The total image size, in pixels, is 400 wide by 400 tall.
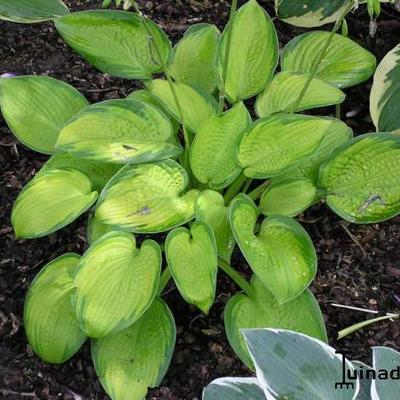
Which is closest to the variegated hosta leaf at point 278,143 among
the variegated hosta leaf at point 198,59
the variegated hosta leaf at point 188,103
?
the variegated hosta leaf at point 188,103

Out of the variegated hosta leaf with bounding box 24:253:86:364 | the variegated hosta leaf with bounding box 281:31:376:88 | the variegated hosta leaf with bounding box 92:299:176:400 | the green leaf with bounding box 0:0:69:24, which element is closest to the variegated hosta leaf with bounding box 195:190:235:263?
the variegated hosta leaf with bounding box 92:299:176:400

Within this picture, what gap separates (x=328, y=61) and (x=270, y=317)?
58 cm

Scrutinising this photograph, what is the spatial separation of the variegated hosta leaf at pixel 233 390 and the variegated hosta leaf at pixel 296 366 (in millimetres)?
96

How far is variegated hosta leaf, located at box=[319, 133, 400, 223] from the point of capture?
51.1 inches

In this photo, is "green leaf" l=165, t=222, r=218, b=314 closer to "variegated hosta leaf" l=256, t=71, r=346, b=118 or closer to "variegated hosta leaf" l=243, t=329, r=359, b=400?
"variegated hosta leaf" l=243, t=329, r=359, b=400

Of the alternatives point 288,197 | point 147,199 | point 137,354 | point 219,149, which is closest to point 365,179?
point 288,197

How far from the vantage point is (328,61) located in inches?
59.8

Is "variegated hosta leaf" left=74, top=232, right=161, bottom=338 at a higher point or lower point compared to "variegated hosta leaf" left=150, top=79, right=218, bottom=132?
lower

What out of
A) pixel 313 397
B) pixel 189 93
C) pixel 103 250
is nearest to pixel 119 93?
pixel 189 93

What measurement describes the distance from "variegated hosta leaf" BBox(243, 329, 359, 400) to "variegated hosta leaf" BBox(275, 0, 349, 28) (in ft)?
2.93

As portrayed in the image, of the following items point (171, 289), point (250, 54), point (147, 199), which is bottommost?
point (171, 289)

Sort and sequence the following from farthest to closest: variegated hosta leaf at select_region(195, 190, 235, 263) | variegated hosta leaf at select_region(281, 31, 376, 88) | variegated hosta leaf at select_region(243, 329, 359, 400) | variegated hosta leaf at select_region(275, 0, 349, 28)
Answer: variegated hosta leaf at select_region(275, 0, 349, 28), variegated hosta leaf at select_region(281, 31, 376, 88), variegated hosta leaf at select_region(195, 190, 235, 263), variegated hosta leaf at select_region(243, 329, 359, 400)

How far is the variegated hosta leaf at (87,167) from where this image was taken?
1362mm

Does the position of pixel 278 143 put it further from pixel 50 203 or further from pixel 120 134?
pixel 50 203
